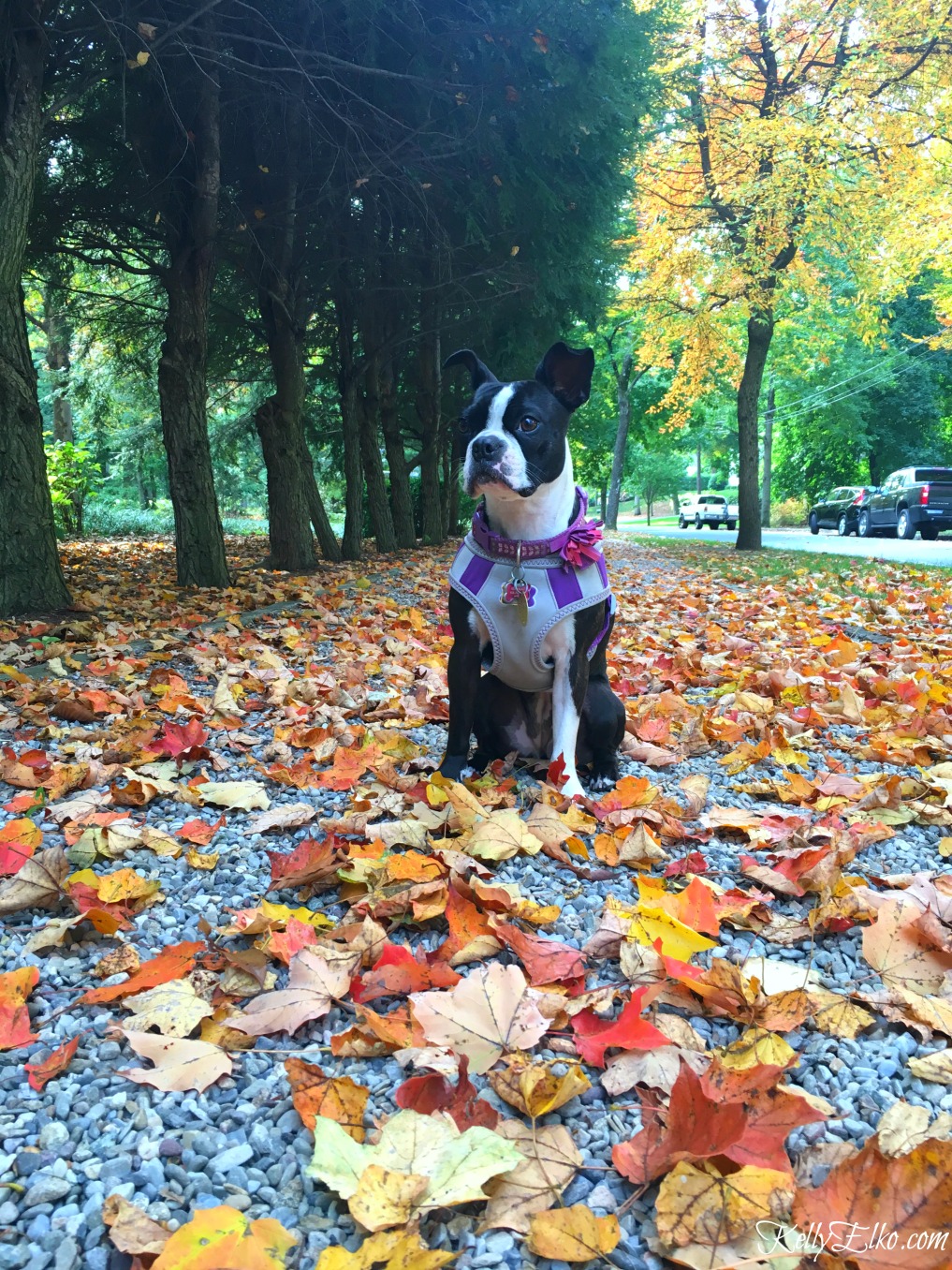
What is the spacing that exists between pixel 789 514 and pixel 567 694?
51607 millimetres

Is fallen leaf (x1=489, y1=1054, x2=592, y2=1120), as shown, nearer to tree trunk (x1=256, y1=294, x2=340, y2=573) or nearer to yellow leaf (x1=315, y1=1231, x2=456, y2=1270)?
yellow leaf (x1=315, y1=1231, x2=456, y2=1270)

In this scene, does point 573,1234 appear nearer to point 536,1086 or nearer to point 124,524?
point 536,1086

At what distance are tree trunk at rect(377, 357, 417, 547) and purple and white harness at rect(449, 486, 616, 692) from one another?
13243 mm

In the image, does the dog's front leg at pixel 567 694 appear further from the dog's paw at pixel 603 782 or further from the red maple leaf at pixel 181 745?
the red maple leaf at pixel 181 745

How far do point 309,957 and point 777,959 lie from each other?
112 centimetres

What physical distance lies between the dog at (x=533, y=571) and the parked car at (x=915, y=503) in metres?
25.7

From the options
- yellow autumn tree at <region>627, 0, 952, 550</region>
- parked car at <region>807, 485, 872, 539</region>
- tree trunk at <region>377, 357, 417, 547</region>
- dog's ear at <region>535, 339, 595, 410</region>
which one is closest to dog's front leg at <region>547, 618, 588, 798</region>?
dog's ear at <region>535, 339, 595, 410</region>

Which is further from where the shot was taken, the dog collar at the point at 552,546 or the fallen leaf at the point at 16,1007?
the dog collar at the point at 552,546

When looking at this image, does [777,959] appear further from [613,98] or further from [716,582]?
[716,582]

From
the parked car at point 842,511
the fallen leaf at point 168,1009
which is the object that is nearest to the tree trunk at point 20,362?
the fallen leaf at point 168,1009

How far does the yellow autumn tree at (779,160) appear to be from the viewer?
14.9 m

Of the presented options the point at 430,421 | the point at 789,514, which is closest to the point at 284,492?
the point at 430,421

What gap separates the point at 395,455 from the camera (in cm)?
1753

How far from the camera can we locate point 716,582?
12.3 metres
